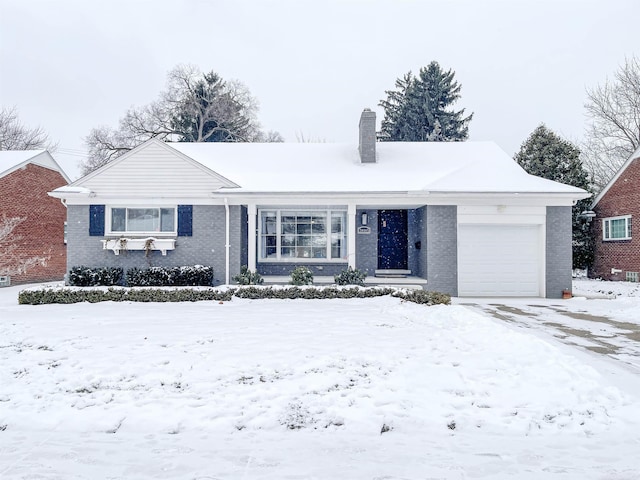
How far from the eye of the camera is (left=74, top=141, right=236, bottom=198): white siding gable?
13.5 m

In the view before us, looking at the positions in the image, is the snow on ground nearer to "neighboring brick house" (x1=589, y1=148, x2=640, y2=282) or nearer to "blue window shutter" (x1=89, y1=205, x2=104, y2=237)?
"blue window shutter" (x1=89, y1=205, x2=104, y2=237)

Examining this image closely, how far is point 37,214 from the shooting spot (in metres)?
18.5

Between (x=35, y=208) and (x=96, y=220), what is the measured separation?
7036mm

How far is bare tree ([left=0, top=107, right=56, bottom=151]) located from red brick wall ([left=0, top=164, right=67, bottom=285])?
1939cm

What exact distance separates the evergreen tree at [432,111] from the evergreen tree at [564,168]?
13908 millimetres

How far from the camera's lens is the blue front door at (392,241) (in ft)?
51.0

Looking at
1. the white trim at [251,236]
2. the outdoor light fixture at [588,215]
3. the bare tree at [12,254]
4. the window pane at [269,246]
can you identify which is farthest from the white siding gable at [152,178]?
the outdoor light fixture at [588,215]

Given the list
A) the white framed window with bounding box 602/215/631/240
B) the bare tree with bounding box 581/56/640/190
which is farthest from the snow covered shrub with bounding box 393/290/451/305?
the bare tree with bounding box 581/56/640/190

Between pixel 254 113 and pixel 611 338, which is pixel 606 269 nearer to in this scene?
pixel 611 338

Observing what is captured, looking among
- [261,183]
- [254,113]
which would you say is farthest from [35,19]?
[261,183]

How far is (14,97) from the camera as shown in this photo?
128 feet

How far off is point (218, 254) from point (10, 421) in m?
9.67

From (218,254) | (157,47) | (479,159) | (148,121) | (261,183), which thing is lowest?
(218,254)

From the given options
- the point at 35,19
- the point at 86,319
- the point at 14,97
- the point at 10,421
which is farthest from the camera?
the point at 14,97
